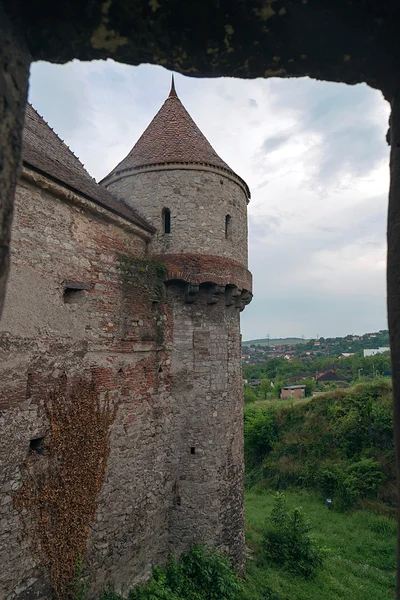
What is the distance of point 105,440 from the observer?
332 inches

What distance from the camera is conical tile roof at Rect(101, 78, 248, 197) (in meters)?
11.1

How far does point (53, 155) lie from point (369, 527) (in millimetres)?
17499

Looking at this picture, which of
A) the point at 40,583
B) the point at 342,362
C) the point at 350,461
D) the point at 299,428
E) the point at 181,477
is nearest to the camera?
the point at 40,583

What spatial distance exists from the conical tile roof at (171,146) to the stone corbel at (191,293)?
3391mm

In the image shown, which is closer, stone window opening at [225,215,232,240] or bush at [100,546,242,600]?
bush at [100,546,242,600]

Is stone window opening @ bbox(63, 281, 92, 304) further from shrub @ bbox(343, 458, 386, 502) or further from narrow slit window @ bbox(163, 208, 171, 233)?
shrub @ bbox(343, 458, 386, 502)

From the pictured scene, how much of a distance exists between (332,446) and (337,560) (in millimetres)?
9125

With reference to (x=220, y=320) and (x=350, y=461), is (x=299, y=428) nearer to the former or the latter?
(x=350, y=461)

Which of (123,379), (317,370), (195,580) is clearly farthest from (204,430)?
(317,370)

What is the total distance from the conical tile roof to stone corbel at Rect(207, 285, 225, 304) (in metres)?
3.40

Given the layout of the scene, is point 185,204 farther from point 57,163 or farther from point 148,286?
point 57,163

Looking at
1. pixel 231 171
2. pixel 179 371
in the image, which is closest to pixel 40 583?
pixel 179 371

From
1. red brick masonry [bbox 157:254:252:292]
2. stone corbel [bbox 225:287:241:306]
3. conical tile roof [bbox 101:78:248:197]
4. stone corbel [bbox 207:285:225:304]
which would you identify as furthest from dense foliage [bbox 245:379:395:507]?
conical tile roof [bbox 101:78:248:197]

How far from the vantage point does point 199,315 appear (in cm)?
1077
